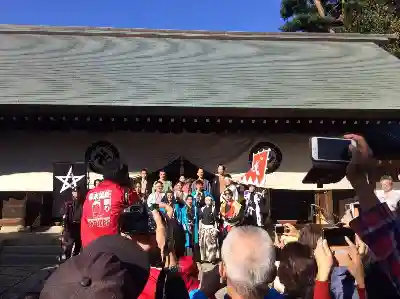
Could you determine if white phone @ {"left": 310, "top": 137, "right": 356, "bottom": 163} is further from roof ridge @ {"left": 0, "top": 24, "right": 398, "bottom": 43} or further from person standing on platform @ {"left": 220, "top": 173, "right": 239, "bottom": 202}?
roof ridge @ {"left": 0, "top": 24, "right": 398, "bottom": 43}

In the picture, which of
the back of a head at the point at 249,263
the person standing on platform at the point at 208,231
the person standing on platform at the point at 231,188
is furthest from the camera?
the person standing on platform at the point at 231,188

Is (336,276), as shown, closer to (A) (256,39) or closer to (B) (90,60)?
(B) (90,60)

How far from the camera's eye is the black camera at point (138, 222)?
237 cm

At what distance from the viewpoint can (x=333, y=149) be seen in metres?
1.69

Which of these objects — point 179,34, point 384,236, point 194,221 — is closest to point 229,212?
point 194,221

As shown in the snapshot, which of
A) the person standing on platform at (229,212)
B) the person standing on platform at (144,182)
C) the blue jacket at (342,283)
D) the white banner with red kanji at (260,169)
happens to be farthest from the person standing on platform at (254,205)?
the blue jacket at (342,283)

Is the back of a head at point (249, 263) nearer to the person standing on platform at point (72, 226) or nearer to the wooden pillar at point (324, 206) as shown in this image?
the person standing on platform at point (72, 226)

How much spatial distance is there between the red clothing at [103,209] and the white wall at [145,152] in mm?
6024

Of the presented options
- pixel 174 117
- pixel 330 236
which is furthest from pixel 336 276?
pixel 174 117

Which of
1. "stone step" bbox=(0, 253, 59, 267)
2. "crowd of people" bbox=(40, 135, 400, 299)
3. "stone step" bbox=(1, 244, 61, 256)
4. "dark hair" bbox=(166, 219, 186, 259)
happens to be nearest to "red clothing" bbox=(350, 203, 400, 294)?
"crowd of people" bbox=(40, 135, 400, 299)

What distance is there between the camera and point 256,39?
547 inches

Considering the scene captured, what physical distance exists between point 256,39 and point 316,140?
1282 cm

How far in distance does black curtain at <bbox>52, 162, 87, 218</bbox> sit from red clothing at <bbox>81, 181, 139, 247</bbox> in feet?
13.2

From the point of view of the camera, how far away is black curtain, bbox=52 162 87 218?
25.0 ft
